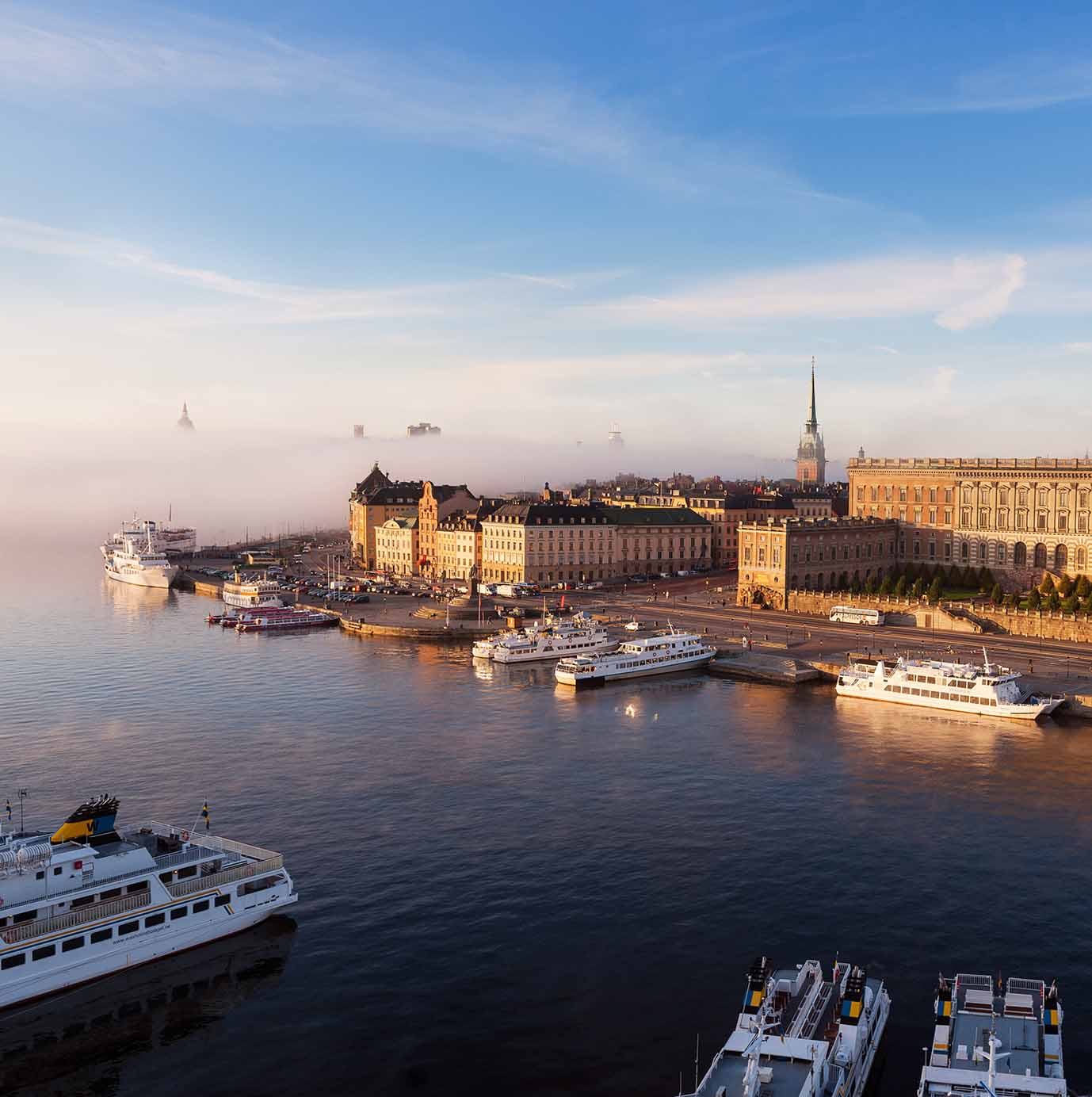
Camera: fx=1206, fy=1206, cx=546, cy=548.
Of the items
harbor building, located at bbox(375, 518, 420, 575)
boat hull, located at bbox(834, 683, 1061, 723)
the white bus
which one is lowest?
boat hull, located at bbox(834, 683, 1061, 723)

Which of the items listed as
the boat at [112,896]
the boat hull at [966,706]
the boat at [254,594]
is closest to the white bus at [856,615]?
the boat hull at [966,706]

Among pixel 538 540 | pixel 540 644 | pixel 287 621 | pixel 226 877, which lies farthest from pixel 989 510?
pixel 226 877

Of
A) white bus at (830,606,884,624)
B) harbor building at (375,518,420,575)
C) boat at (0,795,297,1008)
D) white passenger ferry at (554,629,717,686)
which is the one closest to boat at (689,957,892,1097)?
boat at (0,795,297,1008)

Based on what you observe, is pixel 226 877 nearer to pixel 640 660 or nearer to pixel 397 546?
pixel 640 660

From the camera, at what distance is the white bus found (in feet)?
377

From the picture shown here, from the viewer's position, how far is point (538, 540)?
15325 cm

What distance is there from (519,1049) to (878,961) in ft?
41.1

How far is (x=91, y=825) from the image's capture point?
41969mm

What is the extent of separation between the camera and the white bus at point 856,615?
11481cm

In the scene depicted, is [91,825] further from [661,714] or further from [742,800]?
[661,714]

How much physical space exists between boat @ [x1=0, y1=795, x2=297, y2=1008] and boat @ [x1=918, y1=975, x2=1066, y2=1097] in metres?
22.7

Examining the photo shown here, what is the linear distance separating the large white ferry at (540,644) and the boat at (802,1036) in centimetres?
6734

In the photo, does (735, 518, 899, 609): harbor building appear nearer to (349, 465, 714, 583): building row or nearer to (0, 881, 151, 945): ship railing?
(349, 465, 714, 583): building row

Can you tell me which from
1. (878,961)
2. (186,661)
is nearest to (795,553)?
(186,661)
